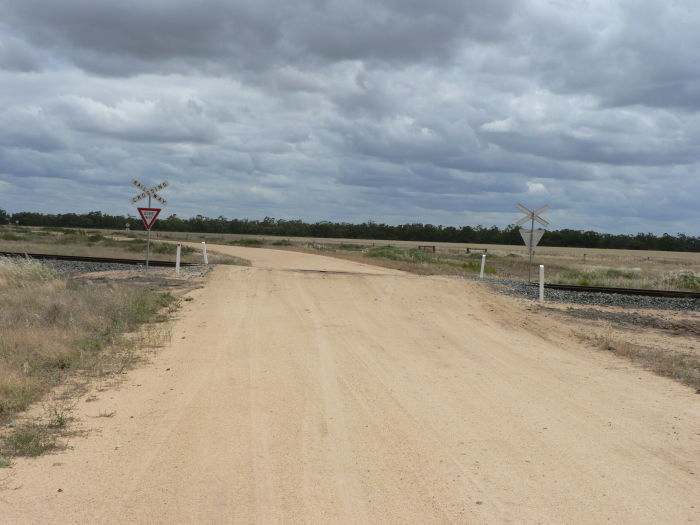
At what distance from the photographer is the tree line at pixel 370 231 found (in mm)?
126250

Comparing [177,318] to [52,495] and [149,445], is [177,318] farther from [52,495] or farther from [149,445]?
[52,495]

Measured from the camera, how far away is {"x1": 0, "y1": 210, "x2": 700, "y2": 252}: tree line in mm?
126250

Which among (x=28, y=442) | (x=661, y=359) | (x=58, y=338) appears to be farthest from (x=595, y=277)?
(x=28, y=442)

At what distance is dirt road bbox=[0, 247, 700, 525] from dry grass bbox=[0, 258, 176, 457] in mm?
503

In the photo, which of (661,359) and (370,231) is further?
(370,231)

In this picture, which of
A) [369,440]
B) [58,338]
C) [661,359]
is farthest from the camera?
[661,359]

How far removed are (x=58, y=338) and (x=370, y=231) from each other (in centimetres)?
12843

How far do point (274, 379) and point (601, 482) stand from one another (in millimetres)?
4631

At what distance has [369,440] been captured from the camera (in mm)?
6621

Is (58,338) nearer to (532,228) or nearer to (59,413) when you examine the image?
(59,413)

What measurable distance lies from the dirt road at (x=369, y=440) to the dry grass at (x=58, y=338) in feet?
1.65

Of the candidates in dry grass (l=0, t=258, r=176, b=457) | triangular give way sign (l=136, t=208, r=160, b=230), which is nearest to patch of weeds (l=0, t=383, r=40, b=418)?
dry grass (l=0, t=258, r=176, b=457)

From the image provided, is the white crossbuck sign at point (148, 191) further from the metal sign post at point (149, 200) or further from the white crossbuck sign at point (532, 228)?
the white crossbuck sign at point (532, 228)

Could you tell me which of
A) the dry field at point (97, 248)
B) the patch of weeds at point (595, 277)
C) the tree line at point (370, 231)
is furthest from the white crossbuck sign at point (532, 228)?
the tree line at point (370, 231)
